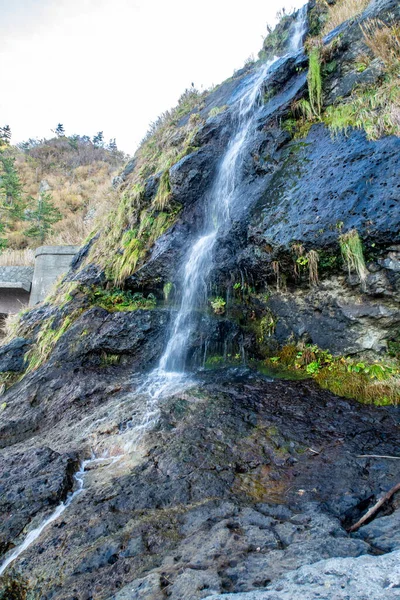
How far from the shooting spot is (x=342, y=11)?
7664 millimetres

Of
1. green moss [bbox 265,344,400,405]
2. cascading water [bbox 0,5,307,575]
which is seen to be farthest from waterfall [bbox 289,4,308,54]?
green moss [bbox 265,344,400,405]

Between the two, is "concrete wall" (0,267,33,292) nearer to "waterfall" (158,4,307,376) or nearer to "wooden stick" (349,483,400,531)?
"waterfall" (158,4,307,376)

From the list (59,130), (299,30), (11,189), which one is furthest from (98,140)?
(299,30)

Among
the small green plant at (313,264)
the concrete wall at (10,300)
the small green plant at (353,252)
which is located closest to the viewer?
the small green plant at (353,252)

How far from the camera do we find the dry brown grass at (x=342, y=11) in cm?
734

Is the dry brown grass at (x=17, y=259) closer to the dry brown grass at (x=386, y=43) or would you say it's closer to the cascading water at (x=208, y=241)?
the cascading water at (x=208, y=241)

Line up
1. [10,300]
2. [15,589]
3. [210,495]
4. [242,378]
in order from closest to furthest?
[15,589] → [210,495] → [242,378] → [10,300]

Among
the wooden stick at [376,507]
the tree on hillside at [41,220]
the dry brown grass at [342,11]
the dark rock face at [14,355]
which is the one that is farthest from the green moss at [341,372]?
the tree on hillside at [41,220]

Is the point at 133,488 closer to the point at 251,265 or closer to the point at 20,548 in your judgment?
the point at 20,548

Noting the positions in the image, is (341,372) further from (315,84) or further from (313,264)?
(315,84)

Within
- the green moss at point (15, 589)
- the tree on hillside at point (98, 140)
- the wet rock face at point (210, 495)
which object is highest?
the tree on hillside at point (98, 140)

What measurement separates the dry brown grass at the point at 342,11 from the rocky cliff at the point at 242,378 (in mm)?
1503

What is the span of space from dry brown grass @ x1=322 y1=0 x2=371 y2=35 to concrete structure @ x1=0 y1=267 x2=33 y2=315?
14489 mm

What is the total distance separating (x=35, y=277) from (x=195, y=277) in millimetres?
11283
